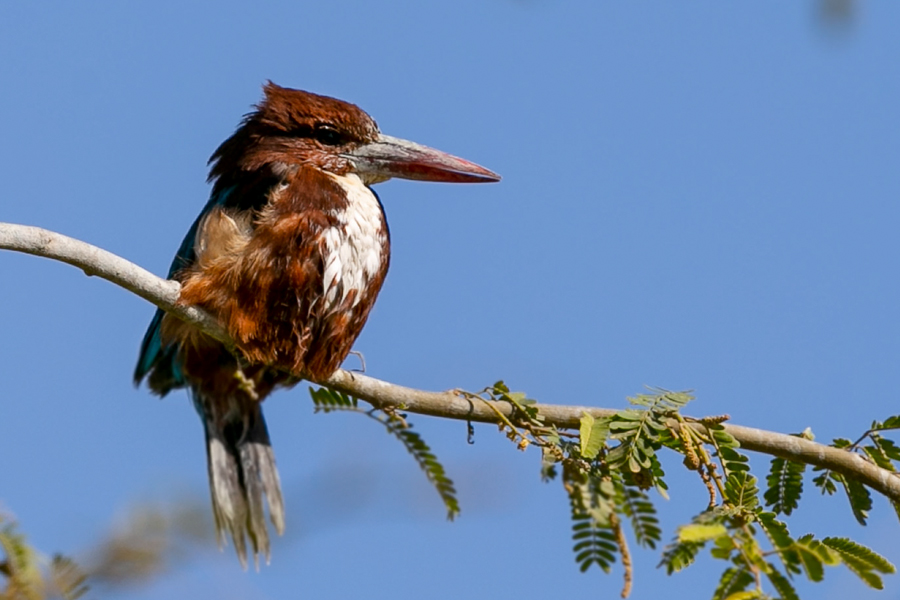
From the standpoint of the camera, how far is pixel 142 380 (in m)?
4.59

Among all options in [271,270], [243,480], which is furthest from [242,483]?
[271,270]

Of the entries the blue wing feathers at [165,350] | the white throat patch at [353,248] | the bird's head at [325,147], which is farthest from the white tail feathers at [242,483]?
the bird's head at [325,147]

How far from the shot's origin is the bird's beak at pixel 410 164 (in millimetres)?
4545

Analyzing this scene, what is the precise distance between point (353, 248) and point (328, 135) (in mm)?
703

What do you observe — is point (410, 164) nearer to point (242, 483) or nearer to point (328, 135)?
point (328, 135)

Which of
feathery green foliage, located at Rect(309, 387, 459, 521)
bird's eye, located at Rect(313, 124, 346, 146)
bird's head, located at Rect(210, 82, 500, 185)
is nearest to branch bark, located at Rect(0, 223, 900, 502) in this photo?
feathery green foliage, located at Rect(309, 387, 459, 521)

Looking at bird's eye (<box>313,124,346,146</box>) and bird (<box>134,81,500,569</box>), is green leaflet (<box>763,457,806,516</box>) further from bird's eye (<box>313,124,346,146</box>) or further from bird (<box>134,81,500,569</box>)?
bird's eye (<box>313,124,346,146</box>)

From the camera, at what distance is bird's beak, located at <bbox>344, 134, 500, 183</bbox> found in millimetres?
4545

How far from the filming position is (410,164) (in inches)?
181

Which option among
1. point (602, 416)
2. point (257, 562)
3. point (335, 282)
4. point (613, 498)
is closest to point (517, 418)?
point (602, 416)

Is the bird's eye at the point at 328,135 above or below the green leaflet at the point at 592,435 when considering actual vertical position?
above

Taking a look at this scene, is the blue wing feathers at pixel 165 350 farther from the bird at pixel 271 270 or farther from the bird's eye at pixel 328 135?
the bird's eye at pixel 328 135

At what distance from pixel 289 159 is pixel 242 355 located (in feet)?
2.83

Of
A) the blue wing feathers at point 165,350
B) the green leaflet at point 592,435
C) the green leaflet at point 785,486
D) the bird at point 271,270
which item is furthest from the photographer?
the blue wing feathers at point 165,350
